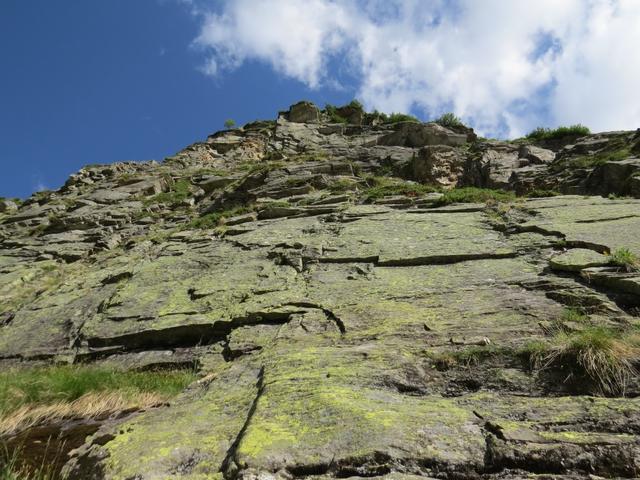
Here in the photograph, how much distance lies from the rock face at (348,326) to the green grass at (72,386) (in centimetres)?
75

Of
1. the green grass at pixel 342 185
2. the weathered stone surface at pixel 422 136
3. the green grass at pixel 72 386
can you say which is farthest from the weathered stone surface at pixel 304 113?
the green grass at pixel 72 386

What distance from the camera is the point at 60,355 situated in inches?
382

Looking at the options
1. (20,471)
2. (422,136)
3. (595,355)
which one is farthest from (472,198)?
(422,136)

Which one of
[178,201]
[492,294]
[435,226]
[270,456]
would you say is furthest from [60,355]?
[178,201]

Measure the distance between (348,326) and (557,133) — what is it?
31.2 metres

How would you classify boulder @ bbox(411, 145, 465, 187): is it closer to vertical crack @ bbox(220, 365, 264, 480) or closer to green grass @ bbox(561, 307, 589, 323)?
green grass @ bbox(561, 307, 589, 323)

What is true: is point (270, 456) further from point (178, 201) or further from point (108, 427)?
point (178, 201)

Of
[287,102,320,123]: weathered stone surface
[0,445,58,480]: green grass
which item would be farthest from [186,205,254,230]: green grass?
[287,102,320,123]: weathered stone surface

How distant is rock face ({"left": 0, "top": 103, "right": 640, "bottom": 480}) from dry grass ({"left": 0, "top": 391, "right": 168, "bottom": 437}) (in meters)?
0.82

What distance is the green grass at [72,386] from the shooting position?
21.2 feet

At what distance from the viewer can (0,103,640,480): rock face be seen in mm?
4141

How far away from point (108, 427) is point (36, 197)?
3431cm

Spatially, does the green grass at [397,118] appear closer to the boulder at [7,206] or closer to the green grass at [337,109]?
the green grass at [337,109]

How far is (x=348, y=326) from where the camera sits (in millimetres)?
7793
